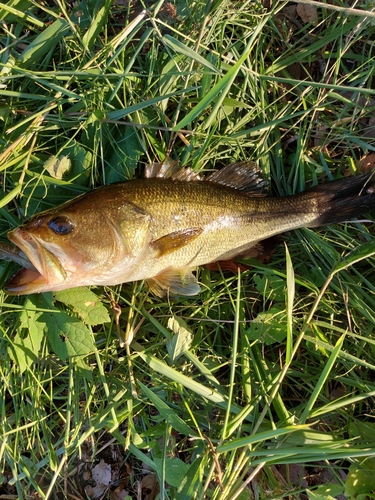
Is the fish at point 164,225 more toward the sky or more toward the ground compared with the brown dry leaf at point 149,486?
more toward the sky

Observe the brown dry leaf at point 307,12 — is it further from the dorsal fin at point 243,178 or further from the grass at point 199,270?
the dorsal fin at point 243,178

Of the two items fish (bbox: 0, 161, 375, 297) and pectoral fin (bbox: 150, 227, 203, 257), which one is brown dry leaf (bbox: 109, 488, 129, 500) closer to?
fish (bbox: 0, 161, 375, 297)

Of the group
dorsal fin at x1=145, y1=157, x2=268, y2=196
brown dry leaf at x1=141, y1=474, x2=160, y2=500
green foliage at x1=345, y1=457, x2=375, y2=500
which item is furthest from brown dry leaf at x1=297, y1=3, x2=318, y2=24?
brown dry leaf at x1=141, y1=474, x2=160, y2=500

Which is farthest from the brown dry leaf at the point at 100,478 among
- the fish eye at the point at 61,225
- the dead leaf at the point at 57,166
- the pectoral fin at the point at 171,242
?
the dead leaf at the point at 57,166

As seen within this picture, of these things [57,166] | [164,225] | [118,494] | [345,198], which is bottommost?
[118,494]

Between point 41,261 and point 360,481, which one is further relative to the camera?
point 360,481

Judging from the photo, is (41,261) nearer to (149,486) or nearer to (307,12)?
(149,486)

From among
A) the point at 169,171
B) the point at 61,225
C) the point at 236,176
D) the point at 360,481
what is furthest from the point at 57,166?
the point at 360,481
